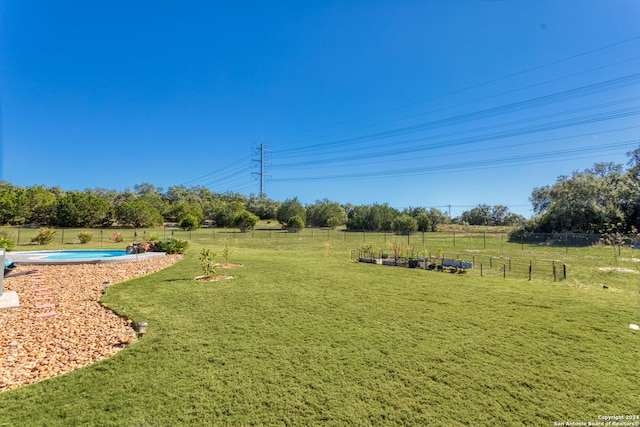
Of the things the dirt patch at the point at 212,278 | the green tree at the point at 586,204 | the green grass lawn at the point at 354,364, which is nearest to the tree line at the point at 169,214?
the green tree at the point at 586,204

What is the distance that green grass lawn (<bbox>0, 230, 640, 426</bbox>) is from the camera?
9.47 feet

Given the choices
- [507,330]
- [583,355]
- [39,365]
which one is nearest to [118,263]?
[39,365]

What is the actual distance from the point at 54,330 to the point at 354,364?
16.5ft

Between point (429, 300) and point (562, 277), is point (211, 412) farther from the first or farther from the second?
point (562, 277)

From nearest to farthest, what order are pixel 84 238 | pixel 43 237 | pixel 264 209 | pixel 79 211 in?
pixel 43 237
pixel 84 238
pixel 79 211
pixel 264 209

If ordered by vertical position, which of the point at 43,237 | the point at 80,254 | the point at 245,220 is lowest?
the point at 80,254

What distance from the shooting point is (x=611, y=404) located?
3055mm

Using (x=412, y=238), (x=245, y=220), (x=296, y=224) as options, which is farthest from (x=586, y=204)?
(x=245, y=220)

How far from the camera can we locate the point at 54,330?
16.1ft

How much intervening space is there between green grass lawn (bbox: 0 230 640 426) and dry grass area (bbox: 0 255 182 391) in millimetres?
375

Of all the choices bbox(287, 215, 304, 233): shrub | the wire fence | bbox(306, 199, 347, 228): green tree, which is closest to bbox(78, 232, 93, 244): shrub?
the wire fence

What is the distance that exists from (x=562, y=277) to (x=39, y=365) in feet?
43.9

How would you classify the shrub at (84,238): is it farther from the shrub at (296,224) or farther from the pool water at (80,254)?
the shrub at (296,224)

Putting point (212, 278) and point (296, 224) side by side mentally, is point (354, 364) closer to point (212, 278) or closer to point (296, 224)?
point (212, 278)
